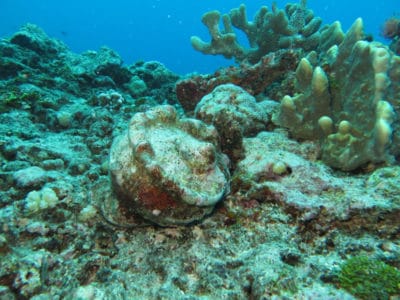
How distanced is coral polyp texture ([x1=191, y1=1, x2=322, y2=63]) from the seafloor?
4492mm

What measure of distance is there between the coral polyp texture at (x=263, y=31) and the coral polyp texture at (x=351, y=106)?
11.7 ft

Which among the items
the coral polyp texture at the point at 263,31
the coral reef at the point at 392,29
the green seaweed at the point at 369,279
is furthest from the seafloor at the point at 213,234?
the coral reef at the point at 392,29

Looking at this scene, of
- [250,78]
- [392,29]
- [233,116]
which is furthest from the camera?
[392,29]

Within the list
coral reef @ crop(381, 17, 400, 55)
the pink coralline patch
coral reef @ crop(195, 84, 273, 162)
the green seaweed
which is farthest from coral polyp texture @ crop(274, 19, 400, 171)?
coral reef @ crop(381, 17, 400, 55)

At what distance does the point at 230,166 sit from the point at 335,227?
4.32 ft

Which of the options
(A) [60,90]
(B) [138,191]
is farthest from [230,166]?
(A) [60,90]

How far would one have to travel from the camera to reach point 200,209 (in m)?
2.66

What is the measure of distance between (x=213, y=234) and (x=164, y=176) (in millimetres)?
813

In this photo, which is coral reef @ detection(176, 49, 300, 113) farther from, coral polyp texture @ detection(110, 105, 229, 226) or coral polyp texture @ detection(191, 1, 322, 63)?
coral polyp texture @ detection(110, 105, 229, 226)

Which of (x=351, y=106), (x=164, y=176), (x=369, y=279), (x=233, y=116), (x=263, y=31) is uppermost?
(x=263, y=31)

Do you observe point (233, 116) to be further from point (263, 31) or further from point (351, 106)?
point (263, 31)

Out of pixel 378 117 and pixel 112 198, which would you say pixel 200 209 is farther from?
pixel 378 117

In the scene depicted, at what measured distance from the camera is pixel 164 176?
2.52 m

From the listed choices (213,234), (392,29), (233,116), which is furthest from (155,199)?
(392,29)
